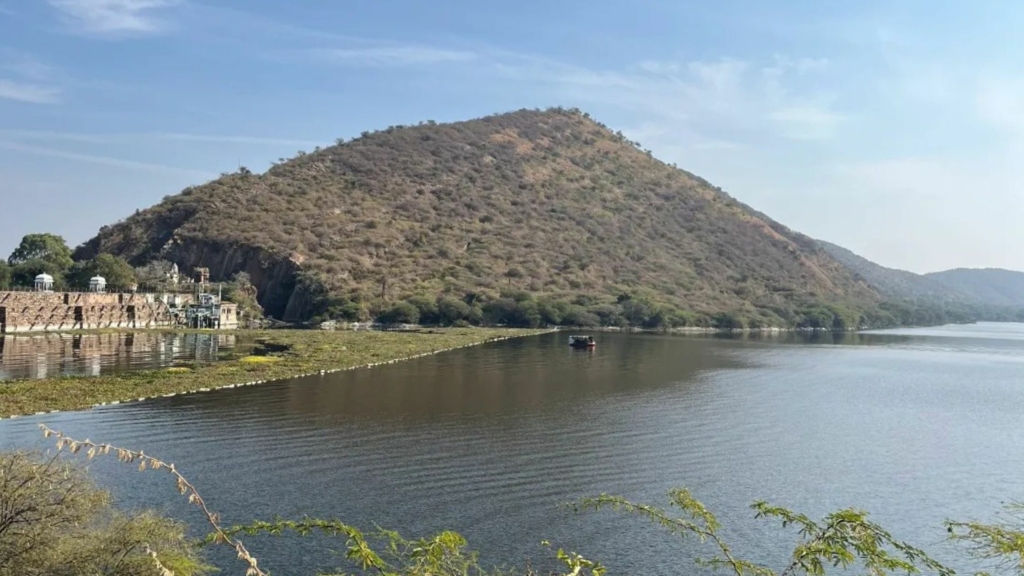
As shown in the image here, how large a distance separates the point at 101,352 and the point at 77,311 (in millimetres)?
36737

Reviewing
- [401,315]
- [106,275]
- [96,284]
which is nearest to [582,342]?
[401,315]

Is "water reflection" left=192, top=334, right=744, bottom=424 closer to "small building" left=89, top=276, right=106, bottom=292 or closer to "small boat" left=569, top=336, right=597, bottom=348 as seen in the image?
"small boat" left=569, top=336, right=597, bottom=348

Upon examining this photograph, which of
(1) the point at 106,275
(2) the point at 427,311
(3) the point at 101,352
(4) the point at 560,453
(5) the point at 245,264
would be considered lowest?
(4) the point at 560,453

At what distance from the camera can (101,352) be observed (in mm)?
74625

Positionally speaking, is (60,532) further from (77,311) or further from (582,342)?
(77,311)

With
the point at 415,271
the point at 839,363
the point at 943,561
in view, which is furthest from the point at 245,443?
the point at 415,271

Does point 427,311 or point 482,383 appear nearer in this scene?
point 482,383

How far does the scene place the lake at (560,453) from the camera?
83.8 feet

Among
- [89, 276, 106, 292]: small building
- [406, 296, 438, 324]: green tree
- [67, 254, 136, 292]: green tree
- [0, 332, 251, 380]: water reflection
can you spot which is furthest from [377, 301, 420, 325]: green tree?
[89, 276, 106, 292]: small building

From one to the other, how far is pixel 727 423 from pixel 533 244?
15205 cm

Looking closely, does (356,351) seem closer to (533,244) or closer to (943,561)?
(943,561)

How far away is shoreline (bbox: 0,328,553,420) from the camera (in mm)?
43978

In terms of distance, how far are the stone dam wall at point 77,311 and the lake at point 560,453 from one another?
57655 mm

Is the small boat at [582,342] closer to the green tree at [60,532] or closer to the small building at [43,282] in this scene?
the small building at [43,282]
